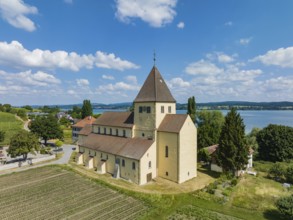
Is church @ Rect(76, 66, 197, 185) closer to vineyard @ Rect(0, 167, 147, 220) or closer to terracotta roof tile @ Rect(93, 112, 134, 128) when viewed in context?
terracotta roof tile @ Rect(93, 112, 134, 128)

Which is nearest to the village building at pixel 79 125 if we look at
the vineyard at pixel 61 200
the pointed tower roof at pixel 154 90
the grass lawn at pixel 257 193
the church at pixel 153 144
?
the church at pixel 153 144

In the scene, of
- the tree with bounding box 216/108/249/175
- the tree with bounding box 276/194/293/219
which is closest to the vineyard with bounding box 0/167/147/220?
the tree with bounding box 276/194/293/219

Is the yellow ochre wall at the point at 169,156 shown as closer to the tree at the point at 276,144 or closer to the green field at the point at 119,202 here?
the green field at the point at 119,202

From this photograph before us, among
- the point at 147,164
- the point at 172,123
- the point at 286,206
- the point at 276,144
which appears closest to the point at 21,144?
the point at 147,164

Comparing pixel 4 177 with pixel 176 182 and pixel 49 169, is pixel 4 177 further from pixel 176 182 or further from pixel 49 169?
pixel 176 182

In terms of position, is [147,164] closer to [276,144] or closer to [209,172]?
[209,172]

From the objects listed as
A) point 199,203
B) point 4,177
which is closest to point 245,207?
point 199,203
